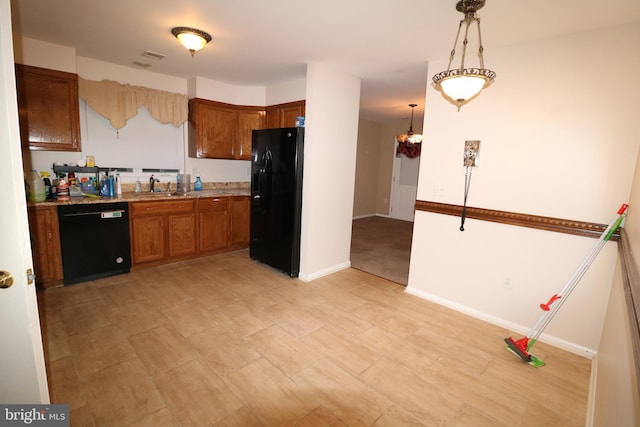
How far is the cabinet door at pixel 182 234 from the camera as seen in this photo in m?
3.88

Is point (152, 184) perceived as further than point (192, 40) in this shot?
Yes

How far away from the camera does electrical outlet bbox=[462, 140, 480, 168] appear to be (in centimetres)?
279

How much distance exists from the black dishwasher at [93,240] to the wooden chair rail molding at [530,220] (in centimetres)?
352

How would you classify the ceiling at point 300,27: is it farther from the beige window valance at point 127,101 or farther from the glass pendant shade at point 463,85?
the glass pendant shade at point 463,85

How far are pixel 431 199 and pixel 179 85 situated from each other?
383cm

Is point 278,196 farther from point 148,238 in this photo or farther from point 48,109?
point 48,109

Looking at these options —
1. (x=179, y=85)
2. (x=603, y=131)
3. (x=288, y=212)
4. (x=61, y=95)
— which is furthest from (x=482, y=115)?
(x=61, y=95)

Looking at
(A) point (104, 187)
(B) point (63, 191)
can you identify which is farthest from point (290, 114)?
(B) point (63, 191)

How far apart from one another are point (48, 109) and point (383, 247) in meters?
4.82

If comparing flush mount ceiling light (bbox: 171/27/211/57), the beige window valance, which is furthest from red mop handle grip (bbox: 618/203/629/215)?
the beige window valance

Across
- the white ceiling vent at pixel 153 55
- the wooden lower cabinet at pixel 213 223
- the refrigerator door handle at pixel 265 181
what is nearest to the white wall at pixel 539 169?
the refrigerator door handle at pixel 265 181

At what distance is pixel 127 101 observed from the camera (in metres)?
3.80

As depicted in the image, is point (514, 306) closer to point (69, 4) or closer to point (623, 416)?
point (623, 416)

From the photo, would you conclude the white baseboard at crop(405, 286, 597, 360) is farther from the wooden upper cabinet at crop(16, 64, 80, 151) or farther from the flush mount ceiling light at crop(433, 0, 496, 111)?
the wooden upper cabinet at crop(16, 64, 80, 151)
